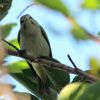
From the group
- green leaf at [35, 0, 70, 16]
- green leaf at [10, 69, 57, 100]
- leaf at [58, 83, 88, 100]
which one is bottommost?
green leaf at [10, 69, 57, 100]

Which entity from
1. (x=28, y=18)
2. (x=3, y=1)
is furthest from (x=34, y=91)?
(x=28, y=18)

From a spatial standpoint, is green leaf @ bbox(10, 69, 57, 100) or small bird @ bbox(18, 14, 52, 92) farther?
small bird @ bbox(18, 14, 52, 92)

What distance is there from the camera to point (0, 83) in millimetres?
248

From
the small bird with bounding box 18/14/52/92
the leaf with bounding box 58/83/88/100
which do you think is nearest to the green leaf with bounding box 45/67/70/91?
Result: the leaf with bounding box 58/83/88/100

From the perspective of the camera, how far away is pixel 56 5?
0.21 m

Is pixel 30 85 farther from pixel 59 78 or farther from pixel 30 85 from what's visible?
pixel 59 78

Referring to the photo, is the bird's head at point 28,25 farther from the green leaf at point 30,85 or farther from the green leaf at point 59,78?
the green leaf at point 59,78

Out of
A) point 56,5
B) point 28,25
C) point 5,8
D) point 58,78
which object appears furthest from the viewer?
point 28,25

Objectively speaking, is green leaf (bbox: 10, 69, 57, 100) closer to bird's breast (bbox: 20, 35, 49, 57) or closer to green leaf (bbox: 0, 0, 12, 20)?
A: green leaf (bbox: 0, 0, 12, 20)

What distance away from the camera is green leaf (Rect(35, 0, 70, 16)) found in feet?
0.70

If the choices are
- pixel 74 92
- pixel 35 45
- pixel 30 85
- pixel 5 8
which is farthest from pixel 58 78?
pixel 35 45

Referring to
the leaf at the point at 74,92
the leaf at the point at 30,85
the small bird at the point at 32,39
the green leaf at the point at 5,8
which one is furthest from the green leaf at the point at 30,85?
the small bird at the point at 32,39

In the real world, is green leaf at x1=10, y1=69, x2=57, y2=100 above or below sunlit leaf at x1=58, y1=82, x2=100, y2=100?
below

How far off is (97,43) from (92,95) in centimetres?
6
